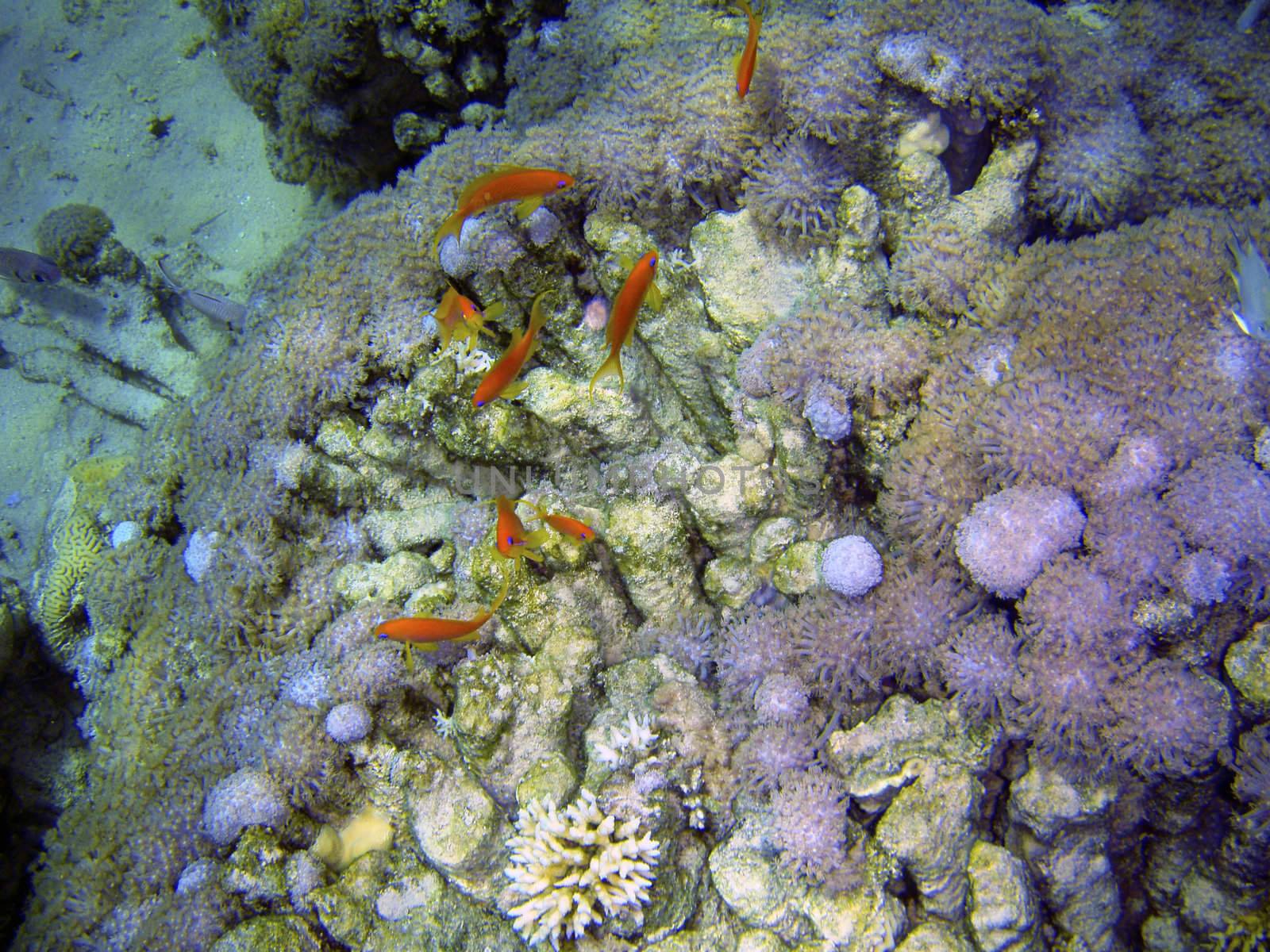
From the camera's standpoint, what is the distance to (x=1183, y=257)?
10.2 feet

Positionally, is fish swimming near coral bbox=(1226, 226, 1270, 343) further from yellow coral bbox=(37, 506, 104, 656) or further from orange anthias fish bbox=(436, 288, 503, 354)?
yellow coral bbox=(37, 506, 104, 656)

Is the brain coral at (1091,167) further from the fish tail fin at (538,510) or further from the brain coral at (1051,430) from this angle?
the fish tail fin at (538,510)

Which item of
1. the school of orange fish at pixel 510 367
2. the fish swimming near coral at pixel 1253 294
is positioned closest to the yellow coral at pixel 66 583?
the school of orange fish at pixel 510 367

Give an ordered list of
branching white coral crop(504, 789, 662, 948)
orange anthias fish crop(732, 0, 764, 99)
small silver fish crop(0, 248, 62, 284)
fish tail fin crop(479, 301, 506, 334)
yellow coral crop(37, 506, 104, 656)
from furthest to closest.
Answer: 1. small silver fish crop(0, 248, 62, 284)
2. yellow coral crop(37, 506, 104, 656)
3. fish tail fin crop(479, 301, 506, 334)
4. orange anthias fish crop(732, 0, 764, 99)
5. branching white coral crop(504, 789, 662, 948)

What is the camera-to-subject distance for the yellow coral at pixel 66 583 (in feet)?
16.4

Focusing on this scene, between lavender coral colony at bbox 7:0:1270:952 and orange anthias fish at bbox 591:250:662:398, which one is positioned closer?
orange anthias fish at bbox 591:250:662:398

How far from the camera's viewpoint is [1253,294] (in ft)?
9.36

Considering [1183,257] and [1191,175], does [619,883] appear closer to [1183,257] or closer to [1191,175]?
[1183,257]

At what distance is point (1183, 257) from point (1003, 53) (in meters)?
1.43

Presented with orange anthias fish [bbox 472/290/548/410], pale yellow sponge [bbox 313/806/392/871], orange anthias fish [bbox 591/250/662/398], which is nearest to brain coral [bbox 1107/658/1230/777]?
orange anthias fish [bbox 591/250/662/398]

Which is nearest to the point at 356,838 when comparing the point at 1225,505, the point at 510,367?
the point at 510,367

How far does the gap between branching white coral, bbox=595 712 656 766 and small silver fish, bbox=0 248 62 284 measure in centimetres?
694

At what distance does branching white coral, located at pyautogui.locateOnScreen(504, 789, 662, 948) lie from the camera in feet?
8.98

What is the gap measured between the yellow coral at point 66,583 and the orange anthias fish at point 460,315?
3.61m
